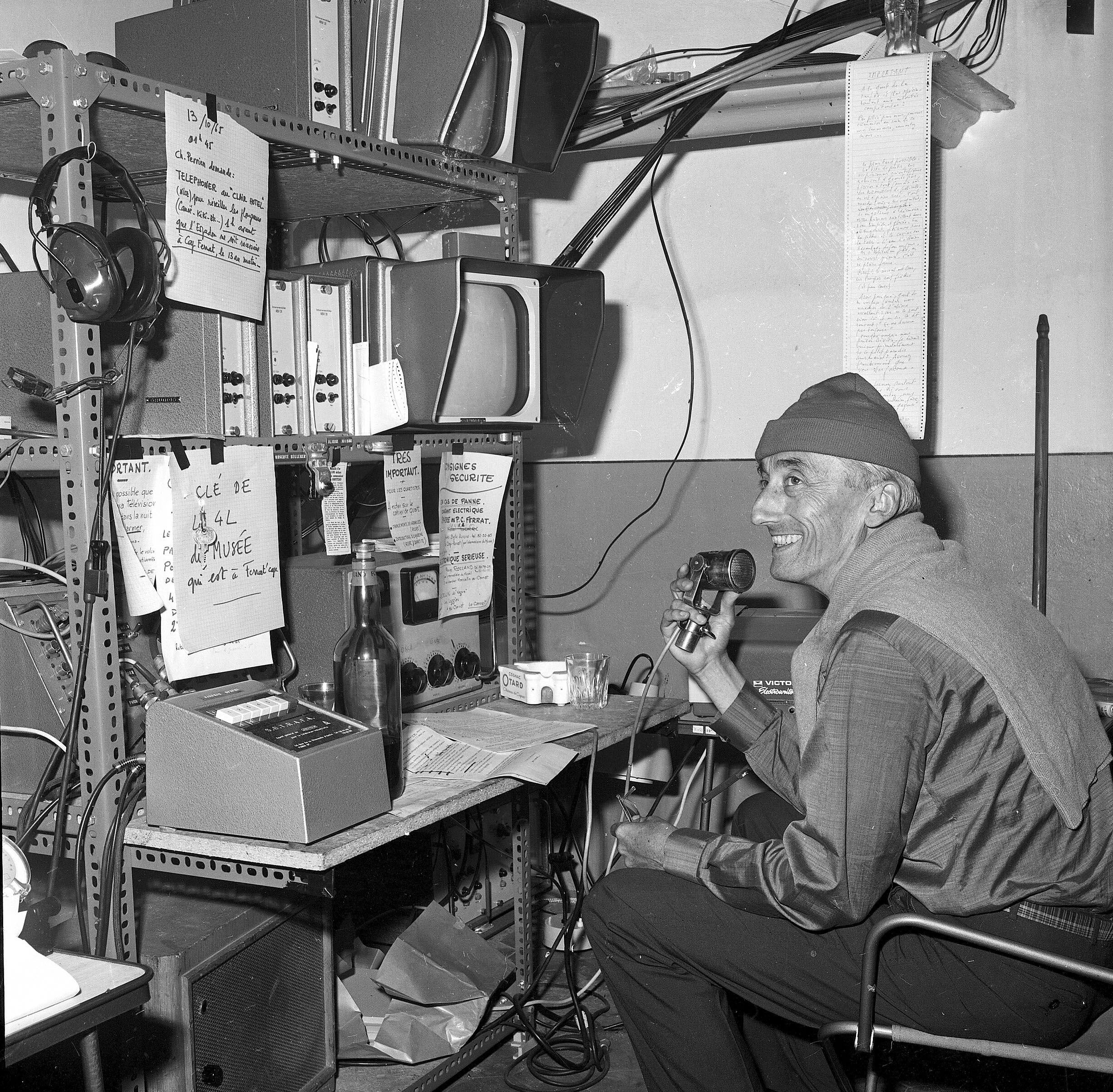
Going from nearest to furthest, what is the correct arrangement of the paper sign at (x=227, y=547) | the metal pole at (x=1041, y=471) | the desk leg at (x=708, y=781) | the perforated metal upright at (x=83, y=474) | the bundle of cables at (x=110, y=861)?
the perforated metal upright at (x=83, y=474) < the bundle of cables at (x=110, y=861) < the paper sign at (x=227, y=547) < the desk leg at (x=708, y=781) < the metal pole at (x=1041, y=471)

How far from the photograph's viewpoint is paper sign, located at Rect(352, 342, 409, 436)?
7.30 feet

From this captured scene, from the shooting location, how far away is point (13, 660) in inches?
74.2

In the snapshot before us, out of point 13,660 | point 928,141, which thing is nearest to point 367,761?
point 13,660

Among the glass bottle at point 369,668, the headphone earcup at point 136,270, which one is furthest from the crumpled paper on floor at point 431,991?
the headphone earcup at point 136,270

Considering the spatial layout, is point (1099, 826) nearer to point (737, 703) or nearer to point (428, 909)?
point (737, 703)

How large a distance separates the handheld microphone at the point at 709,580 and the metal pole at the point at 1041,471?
2.88 feet

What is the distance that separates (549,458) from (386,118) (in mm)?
1375

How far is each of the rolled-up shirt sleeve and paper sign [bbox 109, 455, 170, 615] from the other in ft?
3.31

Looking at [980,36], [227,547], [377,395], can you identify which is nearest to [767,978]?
[227,547]

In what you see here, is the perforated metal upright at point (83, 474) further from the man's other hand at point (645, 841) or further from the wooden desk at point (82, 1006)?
the man's other hand at point (645, 841)

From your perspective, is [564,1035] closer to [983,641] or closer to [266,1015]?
[266,1015]

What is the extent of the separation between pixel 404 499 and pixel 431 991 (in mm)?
1004

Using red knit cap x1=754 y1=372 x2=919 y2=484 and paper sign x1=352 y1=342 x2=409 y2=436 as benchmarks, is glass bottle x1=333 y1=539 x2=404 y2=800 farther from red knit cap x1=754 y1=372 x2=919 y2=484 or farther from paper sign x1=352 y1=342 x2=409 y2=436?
red knit cap x1=754 y1=372 x2=919 y2=484

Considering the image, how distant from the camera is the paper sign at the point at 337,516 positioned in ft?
7.17
